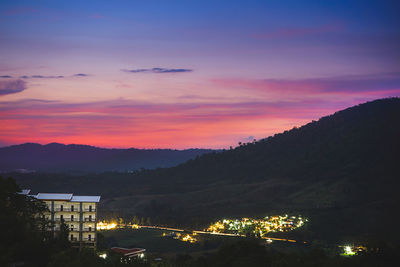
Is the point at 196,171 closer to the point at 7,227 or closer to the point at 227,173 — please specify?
the point at 227,173

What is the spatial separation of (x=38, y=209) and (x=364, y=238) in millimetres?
51131

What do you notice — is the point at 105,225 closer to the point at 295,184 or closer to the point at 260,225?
the point at 260,225

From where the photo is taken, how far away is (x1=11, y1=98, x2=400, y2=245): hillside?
105312 mm

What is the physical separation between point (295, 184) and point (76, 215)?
9826cm

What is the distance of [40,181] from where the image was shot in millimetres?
154750

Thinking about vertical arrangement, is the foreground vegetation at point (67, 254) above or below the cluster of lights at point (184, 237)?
above

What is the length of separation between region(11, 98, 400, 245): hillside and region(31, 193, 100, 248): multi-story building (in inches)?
1724

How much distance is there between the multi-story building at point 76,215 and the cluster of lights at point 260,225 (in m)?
39.8

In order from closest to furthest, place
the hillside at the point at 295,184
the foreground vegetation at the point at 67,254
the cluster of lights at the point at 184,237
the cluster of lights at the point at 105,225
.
Answer: the foreground vegetation at the point at 67,254 < the cluster of lights at the point at 184,237 < the cluster of lights at the point at 105,225 < the hillside at the point at 295,184

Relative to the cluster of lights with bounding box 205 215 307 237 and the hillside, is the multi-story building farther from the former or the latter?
the hillside

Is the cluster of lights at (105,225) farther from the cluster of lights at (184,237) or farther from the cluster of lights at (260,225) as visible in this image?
the cluster of lights at (260,225)

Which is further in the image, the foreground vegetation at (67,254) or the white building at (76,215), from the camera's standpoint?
the white building at (76,215)

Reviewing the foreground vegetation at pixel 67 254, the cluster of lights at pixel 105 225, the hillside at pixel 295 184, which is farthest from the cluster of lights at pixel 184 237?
the foreground vegetation at pixel 67 254

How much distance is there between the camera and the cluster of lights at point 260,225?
92688 mm
